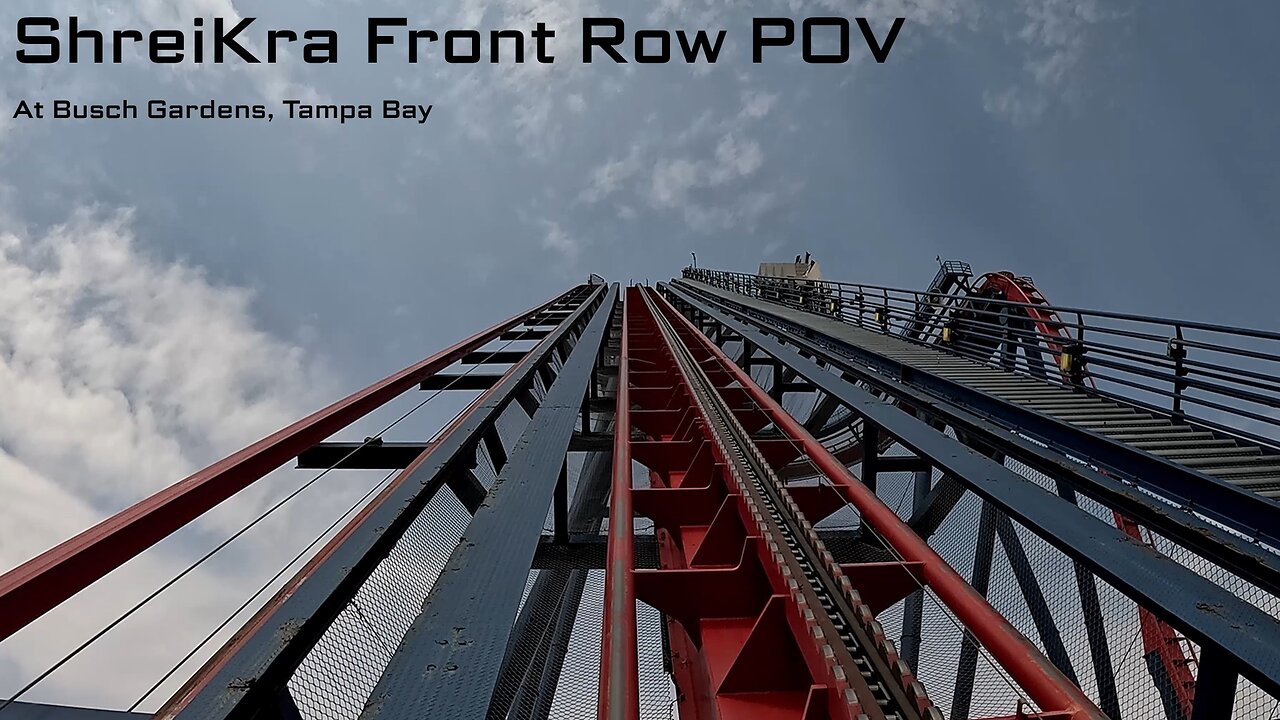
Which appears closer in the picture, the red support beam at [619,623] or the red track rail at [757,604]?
the red support beam at [619,623]

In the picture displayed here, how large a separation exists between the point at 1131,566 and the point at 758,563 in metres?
1.37

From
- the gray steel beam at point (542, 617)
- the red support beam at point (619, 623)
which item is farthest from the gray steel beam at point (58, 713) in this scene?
the gray steel beam at point (542, 617)

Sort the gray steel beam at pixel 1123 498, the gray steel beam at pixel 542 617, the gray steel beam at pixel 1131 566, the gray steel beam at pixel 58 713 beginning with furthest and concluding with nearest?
1. the gray steel beam at pixel 542 617
2. the gray steel beam at pixel 1123 498
3. the gray steel beam at pixel 1131 566
4. the gray steel beam at pixel 58 713

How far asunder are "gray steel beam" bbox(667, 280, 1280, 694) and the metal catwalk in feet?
0.04

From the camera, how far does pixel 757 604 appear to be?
234cm

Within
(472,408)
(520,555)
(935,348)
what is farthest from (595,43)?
(520,555)

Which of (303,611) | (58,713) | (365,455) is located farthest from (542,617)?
(58,713)

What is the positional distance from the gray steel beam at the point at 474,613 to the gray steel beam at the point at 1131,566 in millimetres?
2118

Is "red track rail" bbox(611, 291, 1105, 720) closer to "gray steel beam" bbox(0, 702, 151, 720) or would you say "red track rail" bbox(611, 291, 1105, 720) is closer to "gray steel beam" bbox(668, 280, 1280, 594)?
"gray steel beam" bbox(668, 280, 1280, 594)

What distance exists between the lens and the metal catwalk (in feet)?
5.49

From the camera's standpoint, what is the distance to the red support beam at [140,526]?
5.36 ft

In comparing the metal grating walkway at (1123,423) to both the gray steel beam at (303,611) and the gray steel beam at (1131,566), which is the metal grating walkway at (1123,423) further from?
the gray steel beam at (303,611)

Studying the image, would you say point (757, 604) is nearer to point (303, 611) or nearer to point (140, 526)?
point (303, 611)

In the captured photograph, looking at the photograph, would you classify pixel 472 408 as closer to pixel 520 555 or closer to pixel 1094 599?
pixel 520 555
